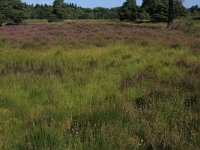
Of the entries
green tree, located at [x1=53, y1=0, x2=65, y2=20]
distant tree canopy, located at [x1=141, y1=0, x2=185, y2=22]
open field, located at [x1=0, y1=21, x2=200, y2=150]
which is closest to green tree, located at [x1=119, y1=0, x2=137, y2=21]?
distant tree canopy, located at [x1=141, y1=0, x2=185, y2=22]

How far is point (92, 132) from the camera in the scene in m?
5.82

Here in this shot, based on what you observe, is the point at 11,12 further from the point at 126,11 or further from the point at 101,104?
the point at 101,104

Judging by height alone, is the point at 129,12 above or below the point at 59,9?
below

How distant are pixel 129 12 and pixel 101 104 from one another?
Answer: 8328 cm

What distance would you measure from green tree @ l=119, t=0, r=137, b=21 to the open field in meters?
74.8

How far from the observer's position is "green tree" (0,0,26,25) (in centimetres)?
6106

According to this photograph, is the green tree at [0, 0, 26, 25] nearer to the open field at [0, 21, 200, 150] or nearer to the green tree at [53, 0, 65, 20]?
the green tree at [53, 0, 65, 20]

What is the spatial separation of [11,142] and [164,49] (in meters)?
12.9

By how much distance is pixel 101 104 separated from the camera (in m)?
7.66

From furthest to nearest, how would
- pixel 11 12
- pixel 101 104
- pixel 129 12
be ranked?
pixel 129 12 → pixel 11 12 → pixel 101 104

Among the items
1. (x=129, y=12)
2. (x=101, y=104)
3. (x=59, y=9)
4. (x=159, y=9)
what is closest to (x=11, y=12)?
(x=159, y=9)

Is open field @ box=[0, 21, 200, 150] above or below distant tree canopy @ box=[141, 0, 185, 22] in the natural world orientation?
above

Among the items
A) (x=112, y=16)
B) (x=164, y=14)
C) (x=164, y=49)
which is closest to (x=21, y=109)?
(x=164, y=49)

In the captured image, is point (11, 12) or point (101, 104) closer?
point (101, 104)
